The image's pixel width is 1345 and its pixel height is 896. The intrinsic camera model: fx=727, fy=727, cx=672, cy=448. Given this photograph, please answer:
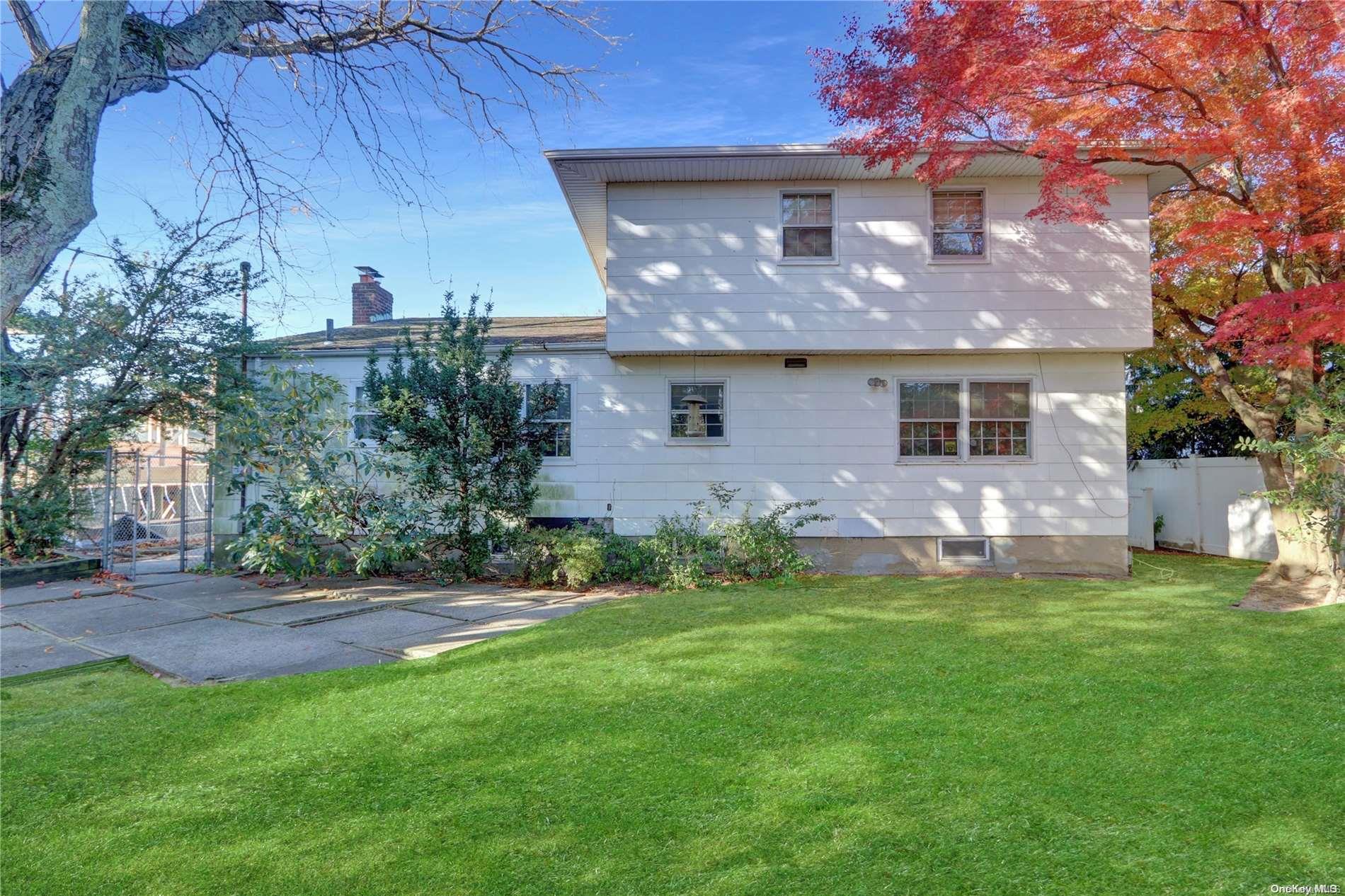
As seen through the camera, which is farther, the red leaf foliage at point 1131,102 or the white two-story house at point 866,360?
the white two-story house at point 866,360

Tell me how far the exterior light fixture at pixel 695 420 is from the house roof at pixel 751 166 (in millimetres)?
3244

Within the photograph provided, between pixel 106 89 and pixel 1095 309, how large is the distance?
36.7ft

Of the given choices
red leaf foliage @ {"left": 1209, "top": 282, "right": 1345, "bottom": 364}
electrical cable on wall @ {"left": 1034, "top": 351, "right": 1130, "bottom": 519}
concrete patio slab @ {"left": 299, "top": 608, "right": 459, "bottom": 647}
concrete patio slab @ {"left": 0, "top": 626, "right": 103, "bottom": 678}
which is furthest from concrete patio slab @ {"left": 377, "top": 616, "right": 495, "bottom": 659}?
red leaf foliage @ {"left": 1209, "top": 282, "right": 1345, "bottom": 364}

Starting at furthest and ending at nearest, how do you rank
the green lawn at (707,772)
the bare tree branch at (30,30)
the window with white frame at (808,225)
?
the window with white frame at (808,225), the green lawn at (707,772), the bare tree branch at (30,30)

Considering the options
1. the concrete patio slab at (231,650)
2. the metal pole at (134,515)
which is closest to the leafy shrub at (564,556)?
the concrete patio slab at (231,650)

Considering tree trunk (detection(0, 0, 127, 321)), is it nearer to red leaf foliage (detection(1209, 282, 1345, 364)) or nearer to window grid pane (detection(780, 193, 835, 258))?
window grid pane (detection(780, 193, 835, 258))

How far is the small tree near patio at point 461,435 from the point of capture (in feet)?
31.7

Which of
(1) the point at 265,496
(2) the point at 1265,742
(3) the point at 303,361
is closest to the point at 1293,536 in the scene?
(2) the point at 1265,742

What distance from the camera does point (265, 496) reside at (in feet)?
31.6

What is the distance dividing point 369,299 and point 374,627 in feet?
36.5

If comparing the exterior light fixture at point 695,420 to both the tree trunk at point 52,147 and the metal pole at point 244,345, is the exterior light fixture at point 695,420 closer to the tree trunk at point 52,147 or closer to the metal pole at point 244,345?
the metal pole at point 244,345

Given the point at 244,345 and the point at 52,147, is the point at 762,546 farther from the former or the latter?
the point at 52,147

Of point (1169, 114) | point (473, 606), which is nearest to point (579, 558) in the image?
point (473, 606)

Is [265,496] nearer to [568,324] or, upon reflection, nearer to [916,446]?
[568,324]
